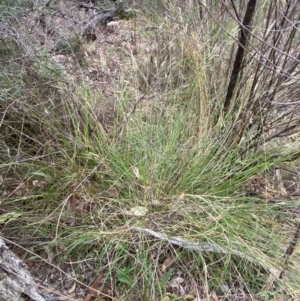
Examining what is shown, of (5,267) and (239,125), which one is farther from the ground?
(239,125)

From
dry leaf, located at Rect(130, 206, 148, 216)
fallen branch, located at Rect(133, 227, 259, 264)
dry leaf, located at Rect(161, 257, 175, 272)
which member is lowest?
dry leaf, located at Rect(161, 257, 175, 272)

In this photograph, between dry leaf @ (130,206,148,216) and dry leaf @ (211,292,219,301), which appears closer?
dry leaf @ (211,292,219,301)

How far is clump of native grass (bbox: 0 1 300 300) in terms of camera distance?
146 centimetres

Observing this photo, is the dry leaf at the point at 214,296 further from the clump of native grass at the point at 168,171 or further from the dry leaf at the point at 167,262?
the dry leaf at the point at 167,262

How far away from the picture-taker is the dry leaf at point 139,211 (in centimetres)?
154

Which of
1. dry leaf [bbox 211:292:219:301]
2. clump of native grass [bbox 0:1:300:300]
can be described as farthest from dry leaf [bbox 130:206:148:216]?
dry leaf [bbox 211:292:219:301]

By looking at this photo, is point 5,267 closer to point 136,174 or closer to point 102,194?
point 102,194

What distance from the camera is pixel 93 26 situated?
283cm

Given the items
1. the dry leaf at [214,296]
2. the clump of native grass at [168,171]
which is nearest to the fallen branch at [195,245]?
the clump of native grass at [168,171]

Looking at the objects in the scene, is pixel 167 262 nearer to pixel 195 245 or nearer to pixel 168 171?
pixel 195 245

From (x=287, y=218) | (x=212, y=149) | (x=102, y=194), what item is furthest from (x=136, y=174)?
(x=287, y=218)

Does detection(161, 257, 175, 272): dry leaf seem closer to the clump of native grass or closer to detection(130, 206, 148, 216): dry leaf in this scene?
the clump of native grass

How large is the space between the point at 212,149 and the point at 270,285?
0.63 meters

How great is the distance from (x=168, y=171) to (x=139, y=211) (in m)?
0.24
